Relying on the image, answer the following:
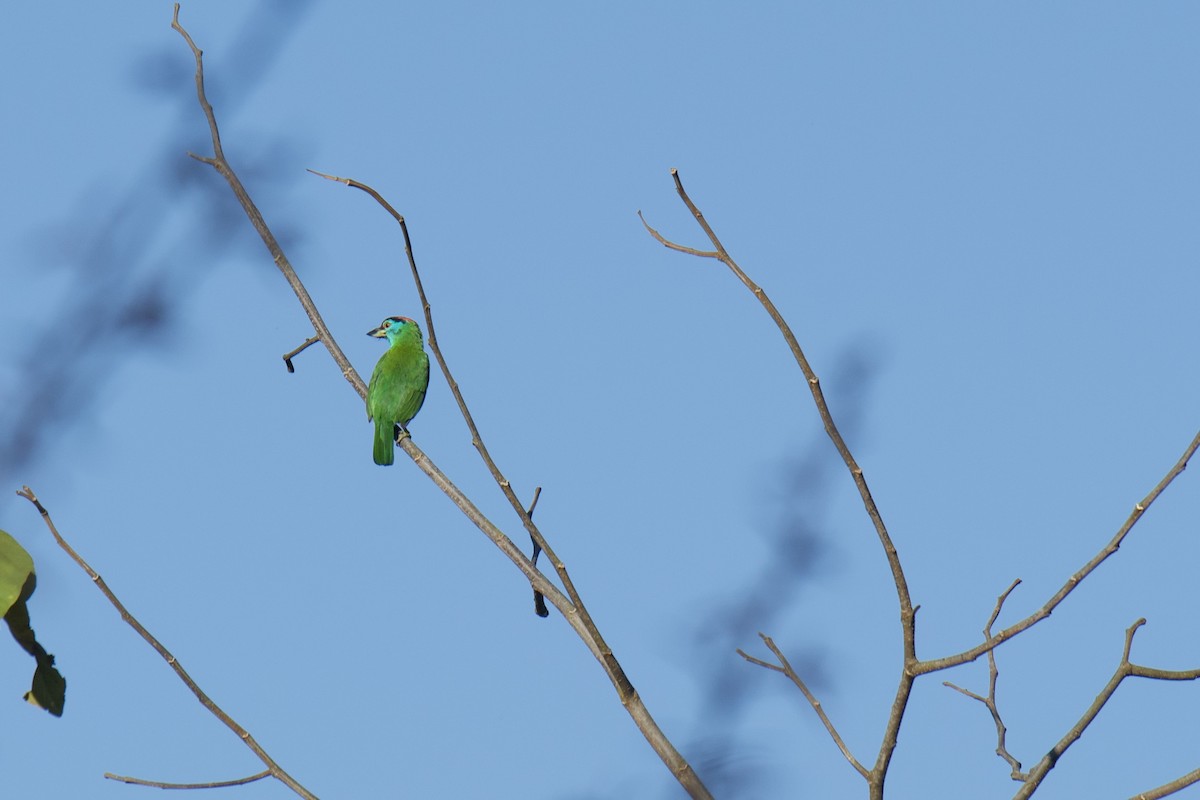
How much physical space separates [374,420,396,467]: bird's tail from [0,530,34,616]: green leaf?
21.4 ft

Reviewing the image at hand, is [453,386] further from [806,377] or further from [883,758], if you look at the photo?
[883,758]

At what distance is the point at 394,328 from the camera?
10.2 m

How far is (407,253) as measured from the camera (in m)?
3.09

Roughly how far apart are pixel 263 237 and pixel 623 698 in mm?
1717

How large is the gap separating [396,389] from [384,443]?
15.6 inches

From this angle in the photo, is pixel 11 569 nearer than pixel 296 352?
Yes

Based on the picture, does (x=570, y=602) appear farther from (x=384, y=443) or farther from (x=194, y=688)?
(x=384, y=443)

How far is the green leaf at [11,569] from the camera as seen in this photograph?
2.24 meters

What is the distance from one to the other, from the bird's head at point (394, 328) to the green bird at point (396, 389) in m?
0.16

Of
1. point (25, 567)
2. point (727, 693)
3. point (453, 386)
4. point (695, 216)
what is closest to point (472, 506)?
point (453, 386)

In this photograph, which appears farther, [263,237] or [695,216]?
[263,237]

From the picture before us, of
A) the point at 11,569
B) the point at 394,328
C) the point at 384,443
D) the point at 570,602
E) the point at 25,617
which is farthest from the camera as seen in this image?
the point at 394,328

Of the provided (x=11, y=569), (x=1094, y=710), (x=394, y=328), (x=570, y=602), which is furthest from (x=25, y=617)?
(x=394, y=328)

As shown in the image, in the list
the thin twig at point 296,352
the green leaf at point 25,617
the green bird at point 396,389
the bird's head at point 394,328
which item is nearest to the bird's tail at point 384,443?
the green bird at point 396,389
